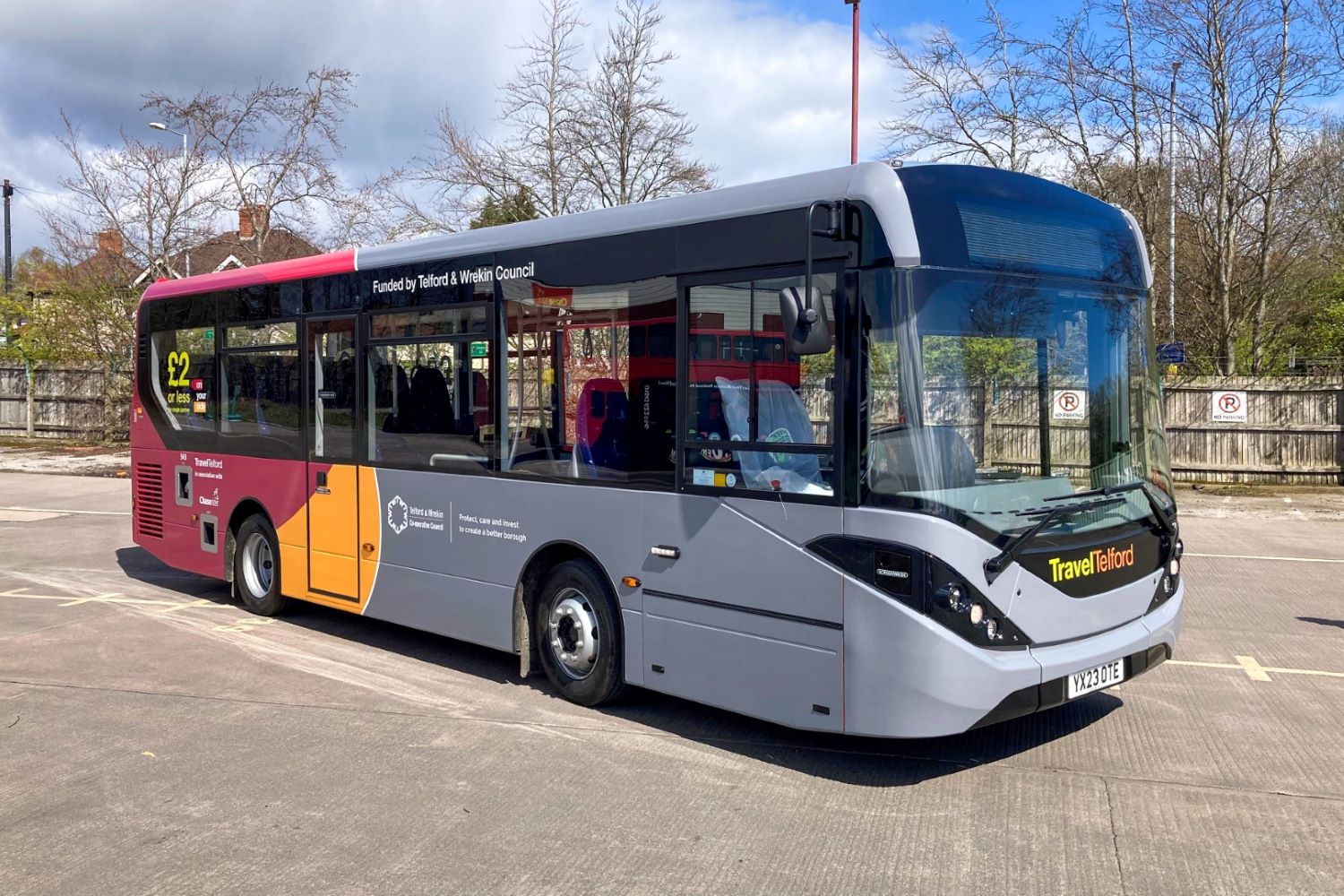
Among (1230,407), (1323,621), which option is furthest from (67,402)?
(1323,621)

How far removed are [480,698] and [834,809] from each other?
272 centimetres

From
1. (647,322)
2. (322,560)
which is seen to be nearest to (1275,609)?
(647,322)

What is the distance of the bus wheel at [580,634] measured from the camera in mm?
6430

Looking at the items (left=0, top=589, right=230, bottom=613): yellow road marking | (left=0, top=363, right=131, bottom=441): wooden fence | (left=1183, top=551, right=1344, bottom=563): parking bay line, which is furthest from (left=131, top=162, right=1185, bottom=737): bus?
(left=0, top=363, right=131, bottom=441): wooden fence

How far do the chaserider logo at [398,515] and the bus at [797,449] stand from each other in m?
0.02

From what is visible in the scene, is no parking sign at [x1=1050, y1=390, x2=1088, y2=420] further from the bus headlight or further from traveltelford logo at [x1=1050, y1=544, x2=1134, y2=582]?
the bus headlight

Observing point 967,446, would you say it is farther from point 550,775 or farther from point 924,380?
point 550,775

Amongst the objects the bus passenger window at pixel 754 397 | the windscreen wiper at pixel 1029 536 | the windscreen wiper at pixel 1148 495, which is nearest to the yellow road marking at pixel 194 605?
the bus passenger window at pixel 754 397

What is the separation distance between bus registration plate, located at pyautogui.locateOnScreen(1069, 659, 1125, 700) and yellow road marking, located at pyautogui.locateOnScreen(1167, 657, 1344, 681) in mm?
2376

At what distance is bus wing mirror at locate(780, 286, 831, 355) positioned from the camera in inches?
195

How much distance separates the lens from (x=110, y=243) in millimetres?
28562

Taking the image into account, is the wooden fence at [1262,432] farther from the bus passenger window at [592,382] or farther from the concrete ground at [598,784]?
the bus passenger window at [592,382]

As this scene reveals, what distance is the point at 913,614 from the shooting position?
4.93 meters

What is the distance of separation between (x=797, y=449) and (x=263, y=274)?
5819 mm
